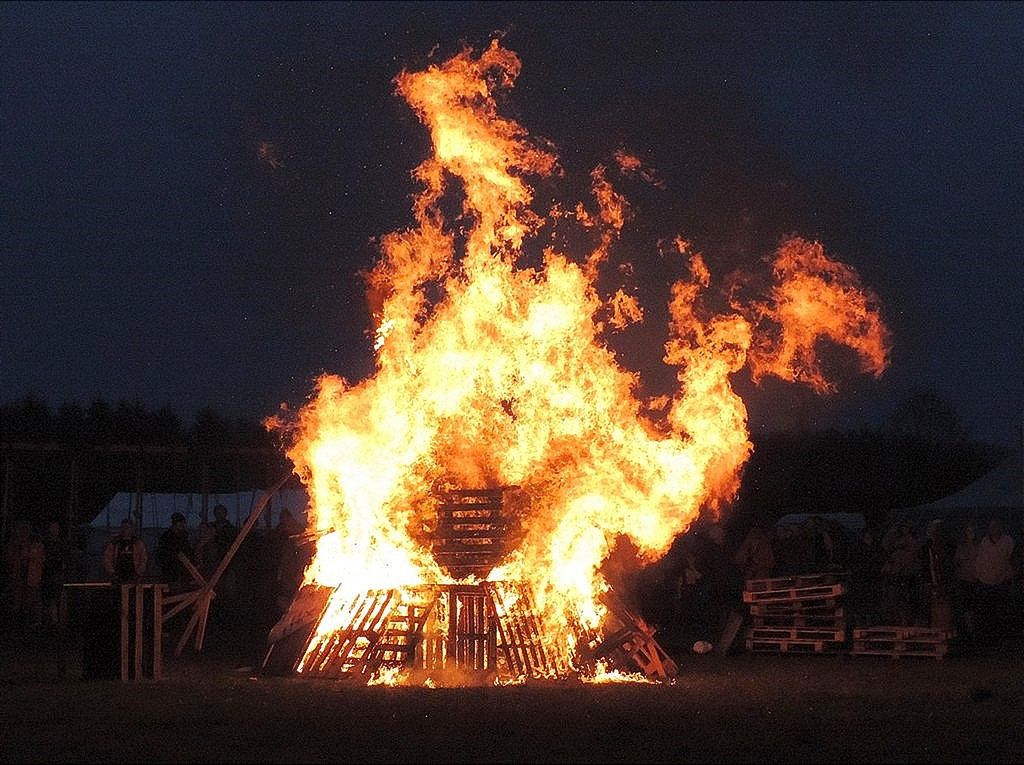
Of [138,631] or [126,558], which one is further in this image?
[126,558]

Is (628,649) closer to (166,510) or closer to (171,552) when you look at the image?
(171,552)

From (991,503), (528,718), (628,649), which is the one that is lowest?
(528,718)

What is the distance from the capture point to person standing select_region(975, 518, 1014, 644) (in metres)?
17.7

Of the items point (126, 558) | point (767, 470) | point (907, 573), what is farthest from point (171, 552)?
point (767, 470)

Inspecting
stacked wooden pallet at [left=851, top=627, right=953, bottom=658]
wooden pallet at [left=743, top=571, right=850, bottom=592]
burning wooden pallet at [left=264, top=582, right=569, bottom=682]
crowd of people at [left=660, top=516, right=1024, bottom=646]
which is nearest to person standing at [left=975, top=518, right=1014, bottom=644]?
crowd of people at [left=660, top=516, right=1024, bottom=646]

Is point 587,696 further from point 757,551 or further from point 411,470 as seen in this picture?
point 757,551

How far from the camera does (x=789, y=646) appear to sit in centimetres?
1659

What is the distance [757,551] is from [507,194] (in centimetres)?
614

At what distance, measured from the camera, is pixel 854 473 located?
42875 mm

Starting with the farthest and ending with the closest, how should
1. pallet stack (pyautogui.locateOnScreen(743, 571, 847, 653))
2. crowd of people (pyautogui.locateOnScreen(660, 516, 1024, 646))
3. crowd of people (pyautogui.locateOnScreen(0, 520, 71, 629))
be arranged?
crowd of people (pyautogui.locateOnScreen(0, 520, 71, 629)) → crowd of people (pyautogui.locateOnScreen(660, 516, 1024, 646)) → pallet stack (pyautogui.locateOnScreen(743, 571, 847, 653))

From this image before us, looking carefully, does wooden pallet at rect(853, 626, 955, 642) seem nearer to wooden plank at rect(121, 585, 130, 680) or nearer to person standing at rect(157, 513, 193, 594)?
wooden plank at rect(121, 585, 130, 680)

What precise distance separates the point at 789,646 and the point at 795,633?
0.63 feet

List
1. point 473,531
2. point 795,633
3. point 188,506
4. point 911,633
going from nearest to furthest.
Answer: point 473,531 < point 911,633 < point 795,633 < point 188,506

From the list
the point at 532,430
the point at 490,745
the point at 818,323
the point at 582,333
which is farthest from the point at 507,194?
the point at 490,745
